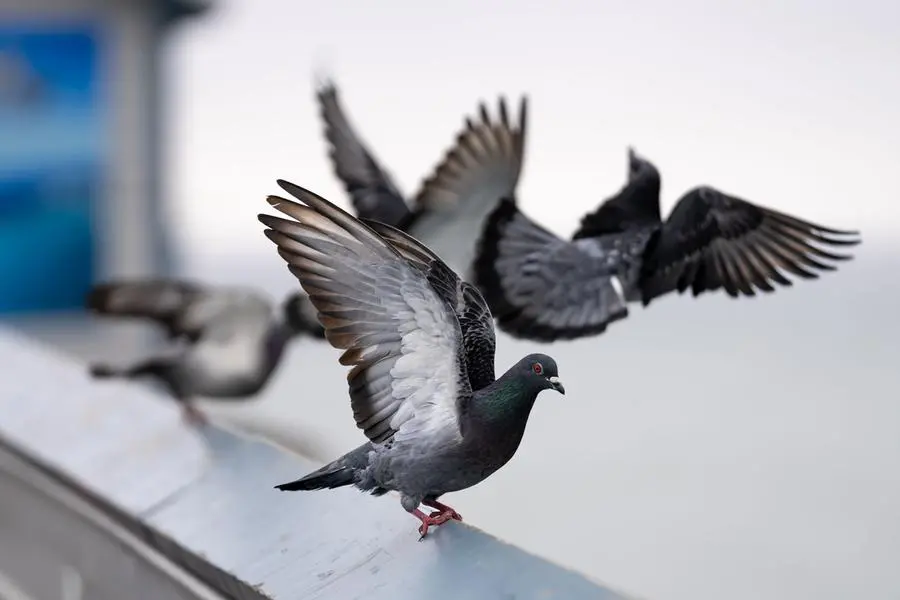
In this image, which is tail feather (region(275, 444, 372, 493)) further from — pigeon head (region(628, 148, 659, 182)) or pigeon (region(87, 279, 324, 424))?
pigeon (region(87, 279, 324, 424))

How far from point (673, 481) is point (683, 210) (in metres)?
1.20

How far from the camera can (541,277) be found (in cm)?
134

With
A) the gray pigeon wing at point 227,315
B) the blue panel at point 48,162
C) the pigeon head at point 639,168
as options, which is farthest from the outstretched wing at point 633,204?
the blue panel at point 48,162

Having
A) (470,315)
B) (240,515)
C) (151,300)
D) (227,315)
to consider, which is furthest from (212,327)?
(470,315)

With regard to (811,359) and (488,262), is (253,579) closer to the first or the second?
(488,262)

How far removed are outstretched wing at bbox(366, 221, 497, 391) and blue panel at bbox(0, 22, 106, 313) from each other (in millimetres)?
5382

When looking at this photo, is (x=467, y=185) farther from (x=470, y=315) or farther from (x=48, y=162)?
(x=48, y=162)

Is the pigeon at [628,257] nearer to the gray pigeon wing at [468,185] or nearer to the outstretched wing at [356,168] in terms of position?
the gray pigeon wing at [468,185]

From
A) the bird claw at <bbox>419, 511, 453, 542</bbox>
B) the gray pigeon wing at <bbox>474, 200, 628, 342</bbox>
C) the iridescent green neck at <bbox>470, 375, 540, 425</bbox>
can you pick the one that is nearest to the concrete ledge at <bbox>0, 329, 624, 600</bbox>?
the bird claw at <bbox>419, 511, 453, 542</bbox>

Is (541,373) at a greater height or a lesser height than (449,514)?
greater

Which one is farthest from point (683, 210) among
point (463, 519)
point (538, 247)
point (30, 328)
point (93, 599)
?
point (30, 328)

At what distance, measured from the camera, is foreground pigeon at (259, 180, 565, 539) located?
85 cm

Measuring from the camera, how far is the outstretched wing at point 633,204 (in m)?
1.30

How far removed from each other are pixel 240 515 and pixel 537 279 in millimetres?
455
